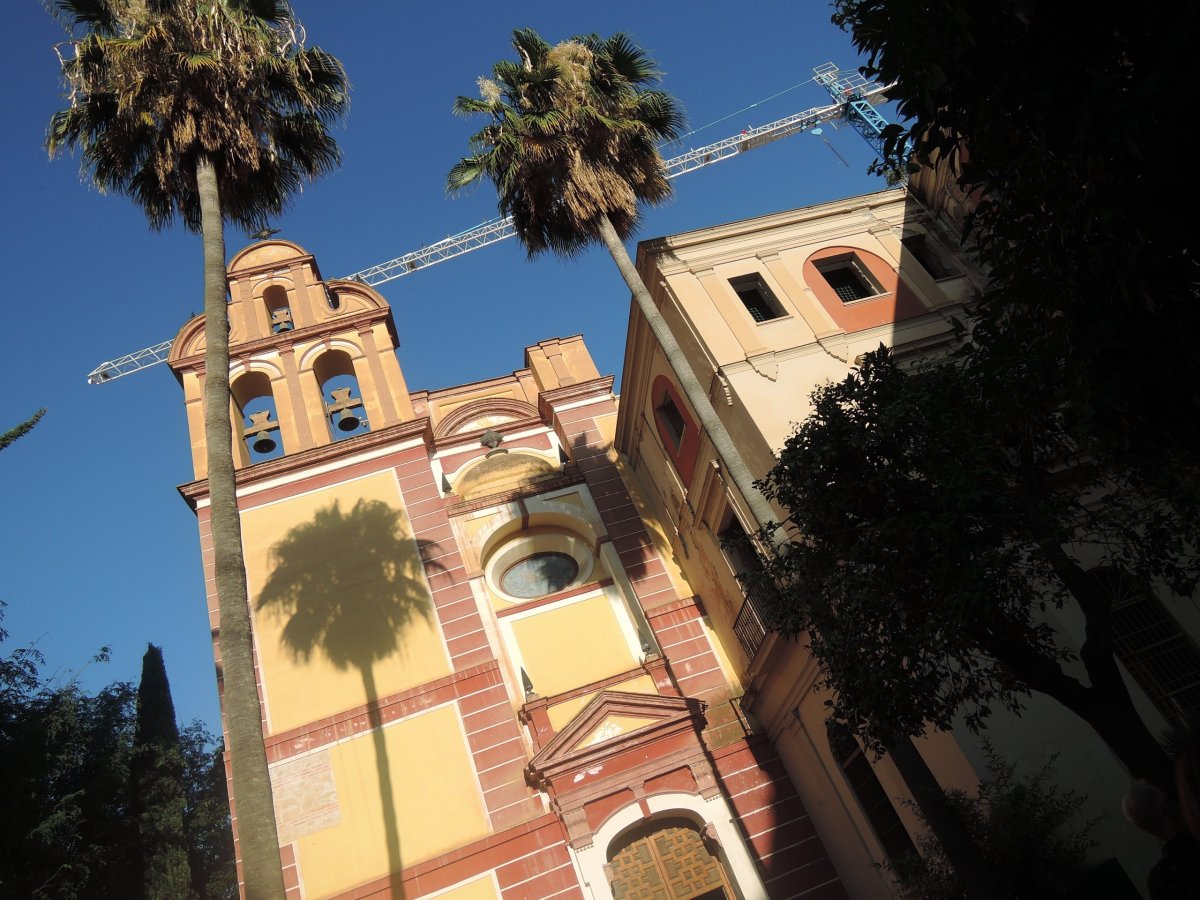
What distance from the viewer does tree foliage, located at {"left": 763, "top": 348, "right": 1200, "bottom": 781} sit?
7371 mm

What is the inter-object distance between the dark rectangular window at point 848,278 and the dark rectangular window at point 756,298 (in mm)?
1262

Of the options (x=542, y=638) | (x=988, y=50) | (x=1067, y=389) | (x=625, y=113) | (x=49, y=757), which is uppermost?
(x=625, y=113)

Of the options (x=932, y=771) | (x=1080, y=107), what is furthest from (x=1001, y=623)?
(x=1080, y=107)

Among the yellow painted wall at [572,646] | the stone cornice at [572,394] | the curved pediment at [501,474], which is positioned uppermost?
the stone cornice at [572,394]

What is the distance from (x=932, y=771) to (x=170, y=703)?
99.8 feet

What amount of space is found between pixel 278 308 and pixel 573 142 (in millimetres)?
13445

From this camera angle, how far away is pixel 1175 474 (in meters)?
7.31

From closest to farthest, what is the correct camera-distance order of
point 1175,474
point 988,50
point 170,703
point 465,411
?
point 988,50, point 1175,474, point 465,411, point 170,703

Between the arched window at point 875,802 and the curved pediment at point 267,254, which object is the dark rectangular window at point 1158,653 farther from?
the curved pediment at point 267,254

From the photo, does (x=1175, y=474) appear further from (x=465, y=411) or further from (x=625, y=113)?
(x=465, y=411)

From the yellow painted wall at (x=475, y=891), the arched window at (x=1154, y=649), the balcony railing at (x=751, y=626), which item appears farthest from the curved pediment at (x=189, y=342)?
the arched window at (x=1154, y=649)

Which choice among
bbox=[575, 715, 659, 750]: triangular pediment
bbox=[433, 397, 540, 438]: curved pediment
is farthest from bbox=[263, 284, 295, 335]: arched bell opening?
bbox=[575, 715, 659, 750]: triangular pediment

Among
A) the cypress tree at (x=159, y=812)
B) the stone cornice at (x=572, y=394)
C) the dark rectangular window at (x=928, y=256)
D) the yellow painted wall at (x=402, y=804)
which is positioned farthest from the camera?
the cypress tree at (x=159, y=812)

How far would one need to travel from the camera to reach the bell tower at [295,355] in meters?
20.9
